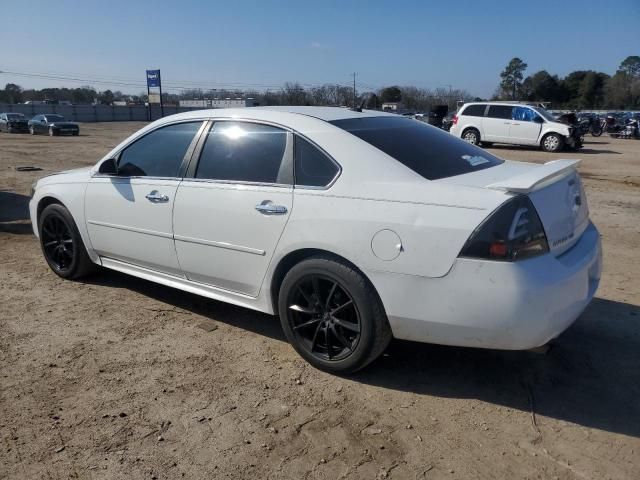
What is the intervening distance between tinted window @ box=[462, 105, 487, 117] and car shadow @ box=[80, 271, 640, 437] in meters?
18.4

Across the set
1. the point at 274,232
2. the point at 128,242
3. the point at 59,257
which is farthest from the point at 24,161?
the point at 274,232

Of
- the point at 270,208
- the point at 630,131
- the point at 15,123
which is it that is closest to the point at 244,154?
the point at 270,208

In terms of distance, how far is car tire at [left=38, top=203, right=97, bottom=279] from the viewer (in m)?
4.76

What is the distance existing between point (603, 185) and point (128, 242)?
1081 centimetres

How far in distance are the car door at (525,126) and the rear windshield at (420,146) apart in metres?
18.0

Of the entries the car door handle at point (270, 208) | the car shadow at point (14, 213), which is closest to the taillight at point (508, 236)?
the car door handle at point (270, 208)

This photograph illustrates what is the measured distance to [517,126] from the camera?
805 inches

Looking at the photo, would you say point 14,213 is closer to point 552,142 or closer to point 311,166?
point 311,166

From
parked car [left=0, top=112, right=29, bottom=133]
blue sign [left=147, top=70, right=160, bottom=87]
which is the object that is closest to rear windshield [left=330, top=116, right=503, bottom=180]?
parked car [left=0, top=112, right=29, bottom=133]

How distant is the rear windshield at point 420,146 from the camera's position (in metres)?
3.19

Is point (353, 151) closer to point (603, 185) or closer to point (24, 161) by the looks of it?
point (603, 185)

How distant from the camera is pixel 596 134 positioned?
3034 cm

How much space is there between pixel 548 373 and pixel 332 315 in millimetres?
1375

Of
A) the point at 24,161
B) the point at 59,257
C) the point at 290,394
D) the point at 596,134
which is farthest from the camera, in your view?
the point at 596,134
